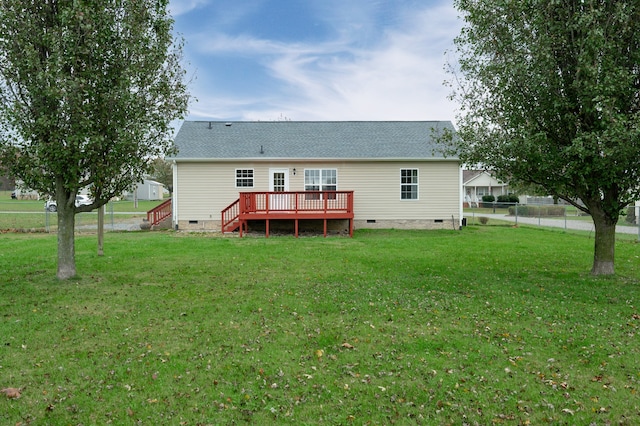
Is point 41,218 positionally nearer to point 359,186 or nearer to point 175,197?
point 175,197

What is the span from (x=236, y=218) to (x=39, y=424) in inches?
577

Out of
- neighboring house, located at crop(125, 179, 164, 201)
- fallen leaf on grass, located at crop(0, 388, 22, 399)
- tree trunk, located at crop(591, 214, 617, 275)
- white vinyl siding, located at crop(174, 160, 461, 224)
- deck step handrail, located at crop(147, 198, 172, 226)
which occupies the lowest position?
fallen leaf on grass, located at crop(0, 388, 22, 399)

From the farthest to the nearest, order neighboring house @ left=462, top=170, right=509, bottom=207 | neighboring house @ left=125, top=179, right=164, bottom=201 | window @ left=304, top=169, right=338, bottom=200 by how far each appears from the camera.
→ 1. neighboring house @ left=125, top=179, right=164, bottom=201
2. neighboring house @ left=462, top=170, right=509, bottom=207
3. window @ left=304, top=169, right=338, bottom=200

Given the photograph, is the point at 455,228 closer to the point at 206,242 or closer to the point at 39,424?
the point at 206,242

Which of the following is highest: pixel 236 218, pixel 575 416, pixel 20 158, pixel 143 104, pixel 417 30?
pixel 417 30

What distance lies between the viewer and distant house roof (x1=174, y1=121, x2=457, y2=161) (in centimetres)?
1903

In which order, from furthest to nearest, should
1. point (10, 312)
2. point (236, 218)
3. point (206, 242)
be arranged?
1. point (236, 218)
2. point (206, 242)
3. point (10, 312)

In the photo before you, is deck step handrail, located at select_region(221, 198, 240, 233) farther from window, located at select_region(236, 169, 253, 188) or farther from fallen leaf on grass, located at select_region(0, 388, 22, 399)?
fallen leaf on grass, located at select_region(0, 388, 22, 399)

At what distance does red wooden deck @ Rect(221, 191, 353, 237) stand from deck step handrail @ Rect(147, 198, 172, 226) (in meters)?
4.08

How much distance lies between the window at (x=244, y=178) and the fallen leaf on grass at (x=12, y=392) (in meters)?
15.4

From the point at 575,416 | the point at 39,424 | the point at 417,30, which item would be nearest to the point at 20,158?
the point at 39,424

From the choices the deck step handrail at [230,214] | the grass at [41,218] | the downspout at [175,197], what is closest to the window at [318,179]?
the deck step handrail at [230,214]

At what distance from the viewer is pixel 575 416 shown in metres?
3.47

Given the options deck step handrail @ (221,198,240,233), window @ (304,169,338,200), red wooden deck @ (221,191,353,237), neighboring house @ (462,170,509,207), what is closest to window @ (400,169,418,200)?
window @ (304,169,338,200)
